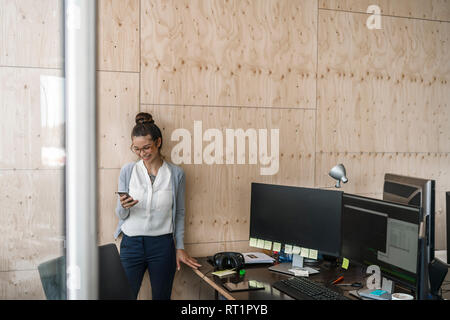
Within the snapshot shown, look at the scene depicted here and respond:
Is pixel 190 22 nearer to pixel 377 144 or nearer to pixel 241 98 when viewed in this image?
pixel 241 98

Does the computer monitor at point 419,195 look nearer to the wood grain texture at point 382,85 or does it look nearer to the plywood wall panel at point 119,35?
the wood grain texture at point 382,85

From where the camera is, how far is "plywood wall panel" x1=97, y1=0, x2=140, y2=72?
2969 mm

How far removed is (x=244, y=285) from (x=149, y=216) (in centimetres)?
86

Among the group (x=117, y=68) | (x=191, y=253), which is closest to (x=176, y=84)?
(x=117, y=68)

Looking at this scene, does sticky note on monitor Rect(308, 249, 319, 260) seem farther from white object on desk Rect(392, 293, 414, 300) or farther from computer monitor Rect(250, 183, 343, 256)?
white object on desk Rect(392, 293, 414, 300)

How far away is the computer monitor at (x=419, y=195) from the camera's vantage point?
2074 millimetres

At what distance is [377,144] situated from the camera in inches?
144

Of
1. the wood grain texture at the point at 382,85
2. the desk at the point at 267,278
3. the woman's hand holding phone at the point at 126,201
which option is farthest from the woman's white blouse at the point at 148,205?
the wood grain texture at the point at 382,85

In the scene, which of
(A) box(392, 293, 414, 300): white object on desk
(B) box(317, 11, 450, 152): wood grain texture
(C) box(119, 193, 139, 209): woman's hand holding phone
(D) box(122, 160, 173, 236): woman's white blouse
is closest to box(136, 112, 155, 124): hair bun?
(D) box(122, 160, 173, 236): woman's white blouse

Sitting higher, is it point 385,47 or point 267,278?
point 385,47

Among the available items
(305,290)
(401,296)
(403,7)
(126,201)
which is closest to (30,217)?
(305,290)

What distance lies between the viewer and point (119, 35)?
9.83 ft

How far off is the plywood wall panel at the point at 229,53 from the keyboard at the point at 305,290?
1450 millimetres

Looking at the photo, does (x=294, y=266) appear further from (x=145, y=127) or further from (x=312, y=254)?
(x=145, y=127)
